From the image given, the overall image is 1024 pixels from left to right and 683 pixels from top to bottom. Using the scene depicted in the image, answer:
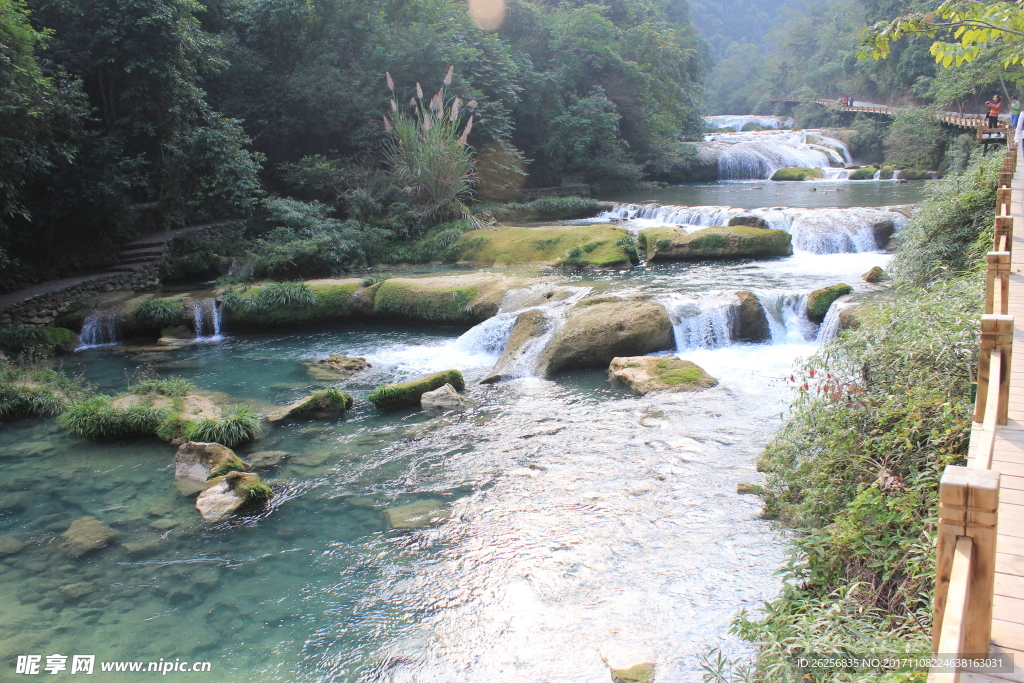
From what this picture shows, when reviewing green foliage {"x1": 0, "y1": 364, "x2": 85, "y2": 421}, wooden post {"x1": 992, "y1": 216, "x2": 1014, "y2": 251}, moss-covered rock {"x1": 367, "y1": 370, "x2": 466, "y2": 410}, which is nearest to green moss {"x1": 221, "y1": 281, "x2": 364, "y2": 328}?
green foliage {"x1": 0, "y1": 364, "x2": 85, "y2": 421}

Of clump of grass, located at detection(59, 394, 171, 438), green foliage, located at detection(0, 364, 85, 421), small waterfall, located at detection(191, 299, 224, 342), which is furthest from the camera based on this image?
small waterfall, located at detection(191, 299, 224, 342)

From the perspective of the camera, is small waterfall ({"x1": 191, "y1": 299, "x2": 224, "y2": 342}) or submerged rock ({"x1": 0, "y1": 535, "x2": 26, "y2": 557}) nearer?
submerged rock ({"x1": 0, "y1": 535, "x2": 26, "y2": 557})

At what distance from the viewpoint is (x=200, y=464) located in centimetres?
686

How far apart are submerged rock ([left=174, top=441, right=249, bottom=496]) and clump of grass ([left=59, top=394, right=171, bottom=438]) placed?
1249 millimetres

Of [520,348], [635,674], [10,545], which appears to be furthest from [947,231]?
[10,545]

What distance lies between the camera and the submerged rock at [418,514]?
5.78 metres

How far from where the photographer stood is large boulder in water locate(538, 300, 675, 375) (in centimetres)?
981

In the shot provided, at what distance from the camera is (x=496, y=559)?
5184mm

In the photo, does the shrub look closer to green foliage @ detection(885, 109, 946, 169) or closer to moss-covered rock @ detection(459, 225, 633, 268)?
moss-covered rock @ detection(459, 225, 633, 268)

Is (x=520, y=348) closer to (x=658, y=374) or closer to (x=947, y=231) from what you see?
(x=658, y=374)

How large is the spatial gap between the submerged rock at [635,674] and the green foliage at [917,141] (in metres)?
28.5

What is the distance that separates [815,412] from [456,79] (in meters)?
18.2

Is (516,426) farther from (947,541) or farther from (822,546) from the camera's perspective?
(947,541)

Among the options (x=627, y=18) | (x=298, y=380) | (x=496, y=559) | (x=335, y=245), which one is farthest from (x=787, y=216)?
(x=627, y=18)
